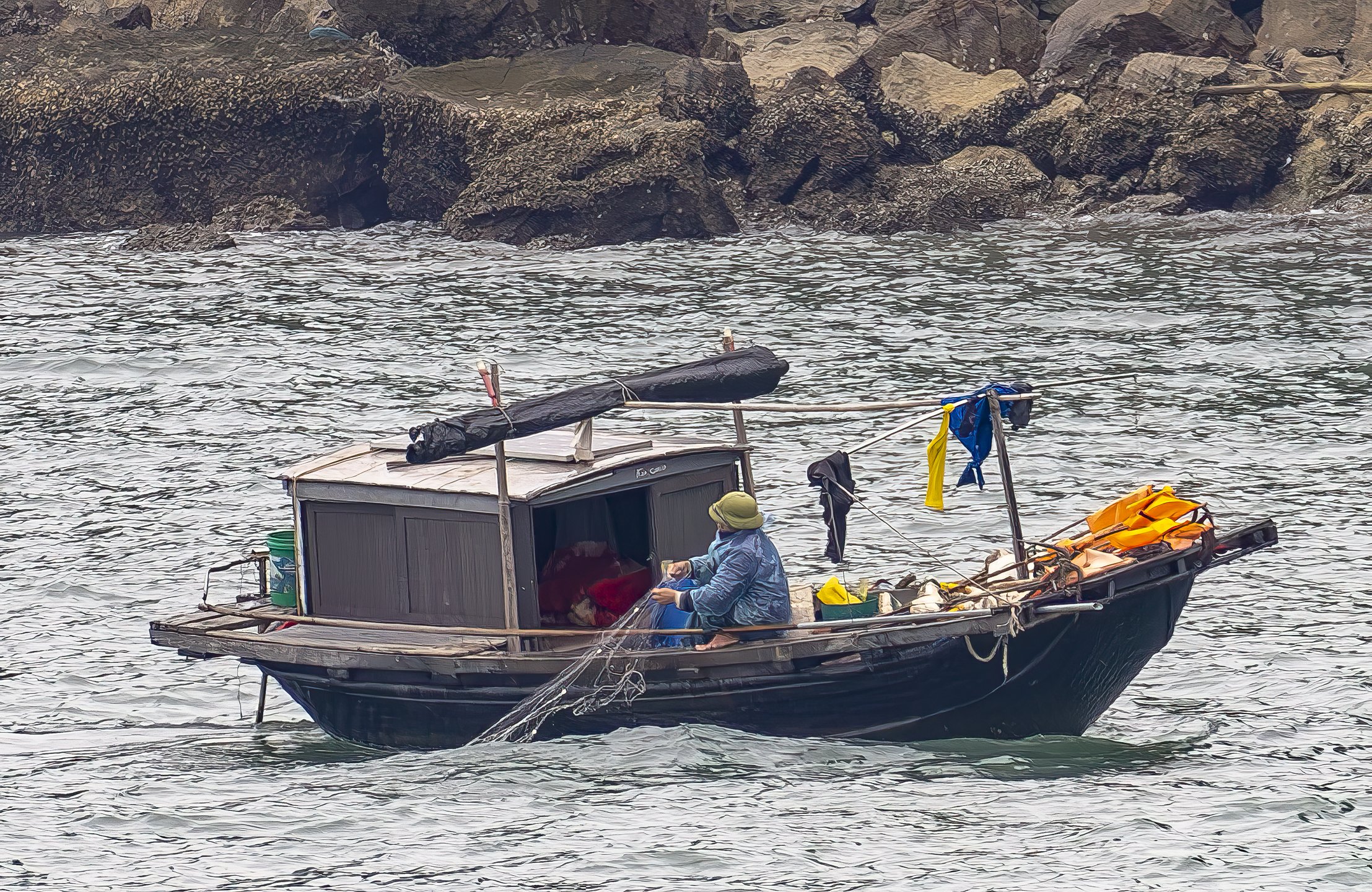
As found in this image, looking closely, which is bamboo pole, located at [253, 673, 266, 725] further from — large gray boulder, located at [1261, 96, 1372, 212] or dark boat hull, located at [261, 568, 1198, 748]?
large gray boulder, located at [1261, 96, 1372, 212]

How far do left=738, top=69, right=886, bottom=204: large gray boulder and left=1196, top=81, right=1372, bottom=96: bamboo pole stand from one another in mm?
6482

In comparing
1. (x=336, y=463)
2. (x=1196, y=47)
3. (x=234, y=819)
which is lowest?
(x=234, y=819)

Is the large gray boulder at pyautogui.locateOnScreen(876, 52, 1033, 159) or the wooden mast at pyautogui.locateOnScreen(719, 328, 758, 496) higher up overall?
the large gray boulder at pyautogui.locateOnScreen(876, 52, 1033, 159)

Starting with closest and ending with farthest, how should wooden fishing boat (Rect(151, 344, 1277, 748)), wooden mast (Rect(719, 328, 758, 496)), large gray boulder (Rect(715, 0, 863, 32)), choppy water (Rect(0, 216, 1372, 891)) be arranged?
choppy water (Rect(0, 216, 1372, 891))
wooden fishing boat (Rect(151, 344, 1277, 748))
wooden mast (Rect(719, 328, 758, 496))
large gray boulder (Rect(715, 0, 863, 32))

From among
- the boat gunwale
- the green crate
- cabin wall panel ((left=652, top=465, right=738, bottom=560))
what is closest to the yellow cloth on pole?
the green crate

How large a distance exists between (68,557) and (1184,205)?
23.4 m

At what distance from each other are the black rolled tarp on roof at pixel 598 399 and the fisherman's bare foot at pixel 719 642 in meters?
1.72

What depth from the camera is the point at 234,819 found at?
487 inches

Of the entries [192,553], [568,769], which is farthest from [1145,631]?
[192,553]

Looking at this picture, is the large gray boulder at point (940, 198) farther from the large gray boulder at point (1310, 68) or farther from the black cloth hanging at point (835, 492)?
the black cloth hanging at point (835, 492)

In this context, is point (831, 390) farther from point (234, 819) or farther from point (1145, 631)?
point (234, 819)

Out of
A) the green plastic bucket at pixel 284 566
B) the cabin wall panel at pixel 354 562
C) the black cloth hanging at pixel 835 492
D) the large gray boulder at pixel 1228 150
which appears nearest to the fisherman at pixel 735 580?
the black cloth hanging at pixel 835 492

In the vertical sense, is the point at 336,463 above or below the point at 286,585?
above

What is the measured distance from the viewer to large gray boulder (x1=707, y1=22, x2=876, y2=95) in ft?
130
